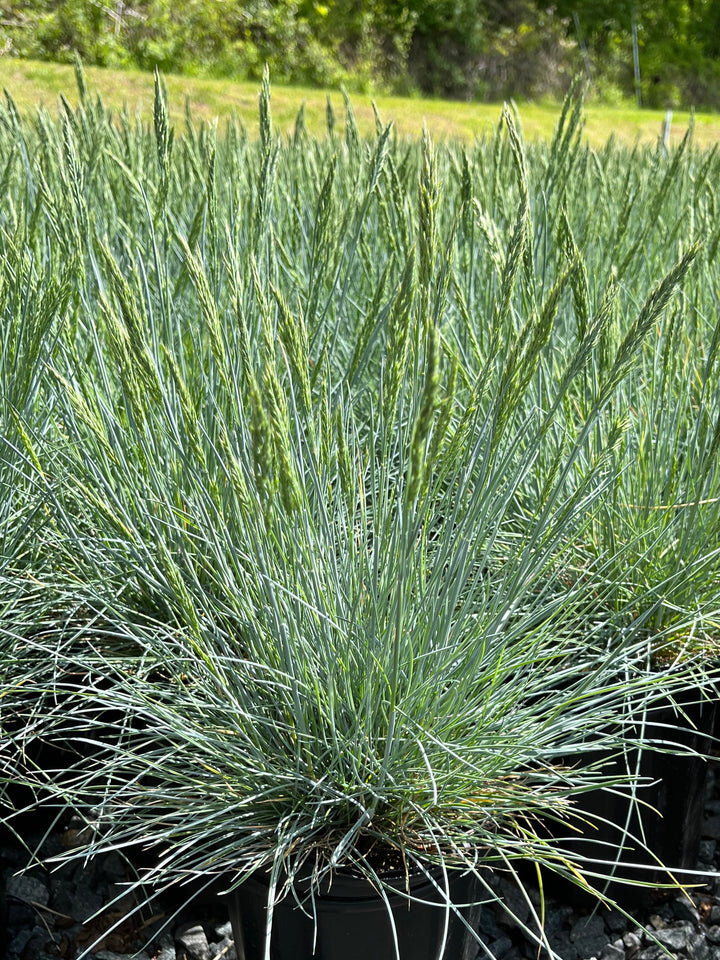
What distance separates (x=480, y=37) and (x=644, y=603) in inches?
605

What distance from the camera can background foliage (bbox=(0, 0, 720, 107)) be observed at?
1025 cm

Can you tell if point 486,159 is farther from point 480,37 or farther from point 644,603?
point 480,37

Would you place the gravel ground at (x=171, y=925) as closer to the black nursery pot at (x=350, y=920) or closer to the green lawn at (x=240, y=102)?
the black nursery pot at (x=350, y=920)

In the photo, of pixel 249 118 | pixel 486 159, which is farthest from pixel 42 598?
pixel 249 118

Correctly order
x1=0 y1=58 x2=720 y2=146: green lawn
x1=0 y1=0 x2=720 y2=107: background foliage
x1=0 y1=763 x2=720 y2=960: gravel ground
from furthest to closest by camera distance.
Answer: x1=0 y1=0 x2=720 y2=107: background foliage → x1=0 y1=58 x2=720 y2=146: green lawn → x1=0 y1=763 x2=720 y2=960: gravel ground

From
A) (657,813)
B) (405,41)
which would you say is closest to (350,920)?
(657,813)

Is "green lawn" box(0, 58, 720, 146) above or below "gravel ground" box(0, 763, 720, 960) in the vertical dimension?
above

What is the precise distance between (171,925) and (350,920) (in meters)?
0.55

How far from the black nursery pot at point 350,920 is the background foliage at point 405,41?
930cm

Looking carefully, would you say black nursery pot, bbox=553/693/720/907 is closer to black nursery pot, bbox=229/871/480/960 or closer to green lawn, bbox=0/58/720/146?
black nursery pot, bbox=229/871/480/960

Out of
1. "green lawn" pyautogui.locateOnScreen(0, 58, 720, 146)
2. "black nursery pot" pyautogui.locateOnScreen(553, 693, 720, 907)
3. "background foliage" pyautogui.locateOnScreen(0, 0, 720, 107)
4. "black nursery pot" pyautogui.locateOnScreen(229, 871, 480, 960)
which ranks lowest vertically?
"black nursery pot" pyautogui.locateOnScreen(553, 693, 720, 907)

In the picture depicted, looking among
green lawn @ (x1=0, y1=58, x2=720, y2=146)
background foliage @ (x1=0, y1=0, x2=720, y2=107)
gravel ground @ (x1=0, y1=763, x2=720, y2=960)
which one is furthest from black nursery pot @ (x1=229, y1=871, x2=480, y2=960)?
background foliage @ (x1=0, y1=0, x2=720, y2=107)

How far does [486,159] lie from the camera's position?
363 cm

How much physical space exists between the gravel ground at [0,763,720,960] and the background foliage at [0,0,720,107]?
8.90 metres
